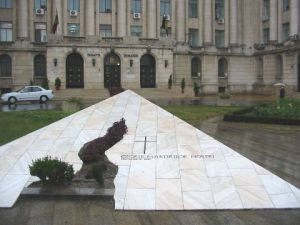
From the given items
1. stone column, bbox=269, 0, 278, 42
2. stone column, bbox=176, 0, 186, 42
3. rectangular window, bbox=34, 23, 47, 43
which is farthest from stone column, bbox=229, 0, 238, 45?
rectangular window, bbox=34, 23, 47, 43

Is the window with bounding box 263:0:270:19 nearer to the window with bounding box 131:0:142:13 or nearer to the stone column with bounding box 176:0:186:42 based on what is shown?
the stone column with bounding box 176:0:186:42

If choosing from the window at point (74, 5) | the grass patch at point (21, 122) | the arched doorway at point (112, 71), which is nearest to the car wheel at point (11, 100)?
the grass patch at point (21, 122)

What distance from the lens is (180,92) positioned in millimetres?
44844

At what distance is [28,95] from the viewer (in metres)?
37.6

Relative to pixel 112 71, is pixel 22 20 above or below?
above

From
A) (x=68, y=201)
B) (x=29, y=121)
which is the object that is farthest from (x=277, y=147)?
(x=29, y=121)

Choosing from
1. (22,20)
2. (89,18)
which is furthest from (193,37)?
(22,20)

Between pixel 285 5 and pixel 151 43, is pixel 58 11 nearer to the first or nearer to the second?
pixel 151 43

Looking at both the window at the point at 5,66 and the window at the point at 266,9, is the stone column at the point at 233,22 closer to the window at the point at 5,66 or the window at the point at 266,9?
the window at the point at 266,9

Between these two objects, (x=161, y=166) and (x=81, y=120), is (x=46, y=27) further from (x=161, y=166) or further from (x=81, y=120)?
(x=161, y=166)

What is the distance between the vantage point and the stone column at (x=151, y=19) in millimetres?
53250

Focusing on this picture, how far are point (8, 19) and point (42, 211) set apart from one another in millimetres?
45137

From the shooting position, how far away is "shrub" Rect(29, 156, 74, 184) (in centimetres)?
1049

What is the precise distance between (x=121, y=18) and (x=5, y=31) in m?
13.6
